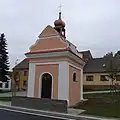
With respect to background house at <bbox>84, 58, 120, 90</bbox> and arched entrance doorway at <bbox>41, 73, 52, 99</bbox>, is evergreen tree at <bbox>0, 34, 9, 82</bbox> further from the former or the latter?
arched entrance doorway at <bbox>41, 73, 52, 99</bbox>

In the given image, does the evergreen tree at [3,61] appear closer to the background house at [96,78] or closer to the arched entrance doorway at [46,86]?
the background house at [96,78]

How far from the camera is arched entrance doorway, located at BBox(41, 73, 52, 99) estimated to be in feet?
69.4

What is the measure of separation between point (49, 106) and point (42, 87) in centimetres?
529

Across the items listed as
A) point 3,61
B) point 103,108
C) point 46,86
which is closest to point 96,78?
point 3,61

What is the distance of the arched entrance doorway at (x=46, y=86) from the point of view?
21.2m

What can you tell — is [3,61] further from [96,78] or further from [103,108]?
[103,108]

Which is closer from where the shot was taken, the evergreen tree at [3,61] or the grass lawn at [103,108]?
the grass lawn at [103,108]

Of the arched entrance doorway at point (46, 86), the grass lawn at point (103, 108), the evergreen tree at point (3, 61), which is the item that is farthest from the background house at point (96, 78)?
the arched entrance doorway at point (46, 86)

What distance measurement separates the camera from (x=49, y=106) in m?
16.3

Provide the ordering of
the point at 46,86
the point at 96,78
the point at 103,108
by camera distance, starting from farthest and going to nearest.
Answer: the point at 96,78
the point at 46,86
the point at 103,108

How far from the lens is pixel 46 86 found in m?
21.4

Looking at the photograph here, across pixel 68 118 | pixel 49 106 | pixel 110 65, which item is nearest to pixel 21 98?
pixel 49 106

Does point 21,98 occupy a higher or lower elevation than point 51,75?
lower

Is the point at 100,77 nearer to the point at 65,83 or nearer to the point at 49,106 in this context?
the point at 65,83
